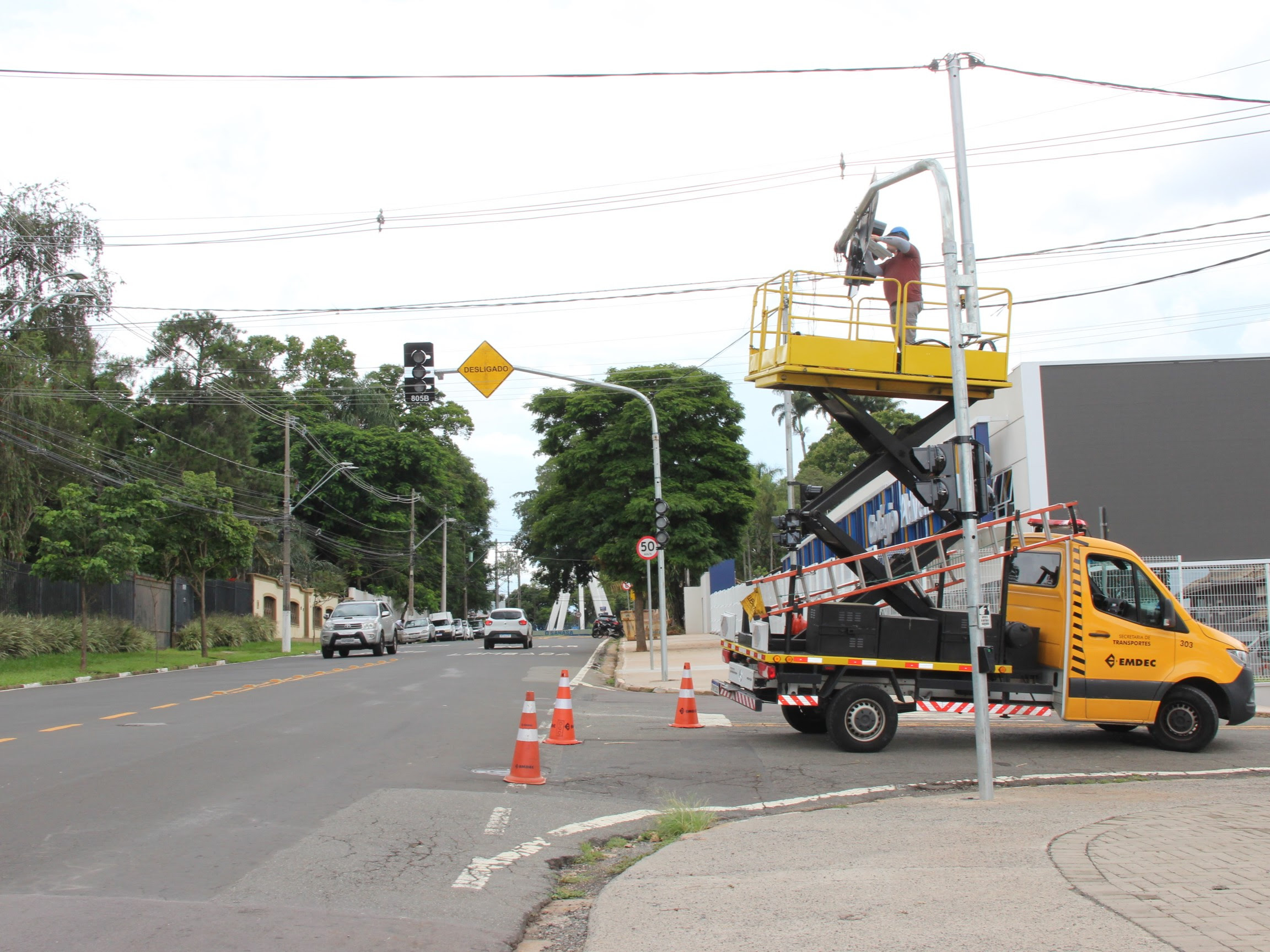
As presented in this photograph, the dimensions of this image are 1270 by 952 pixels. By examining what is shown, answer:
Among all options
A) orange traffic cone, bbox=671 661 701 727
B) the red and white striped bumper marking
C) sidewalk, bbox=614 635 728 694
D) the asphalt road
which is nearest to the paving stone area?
the asphalt road

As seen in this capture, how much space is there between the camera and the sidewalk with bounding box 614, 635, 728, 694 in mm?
21328

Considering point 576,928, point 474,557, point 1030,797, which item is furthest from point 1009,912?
point 474,557

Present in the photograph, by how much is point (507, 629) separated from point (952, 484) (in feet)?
116

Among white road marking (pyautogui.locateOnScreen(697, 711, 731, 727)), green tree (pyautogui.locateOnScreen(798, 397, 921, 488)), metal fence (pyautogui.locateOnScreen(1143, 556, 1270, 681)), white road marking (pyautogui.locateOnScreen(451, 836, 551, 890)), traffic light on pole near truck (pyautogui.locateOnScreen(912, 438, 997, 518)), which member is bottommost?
white road marking (pyautogui.locateOnScreen(697, 711, 731, 727))

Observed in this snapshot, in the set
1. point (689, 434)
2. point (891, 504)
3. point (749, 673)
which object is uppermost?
point (689, 434)

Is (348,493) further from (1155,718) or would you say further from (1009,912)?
(1009,912)

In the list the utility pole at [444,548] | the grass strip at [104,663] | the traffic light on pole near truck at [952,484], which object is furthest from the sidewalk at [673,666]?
the utility pole at [444,548]

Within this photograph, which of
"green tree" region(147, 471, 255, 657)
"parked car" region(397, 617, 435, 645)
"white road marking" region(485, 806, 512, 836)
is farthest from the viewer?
"parked car" region(397, 617, 435, 645)

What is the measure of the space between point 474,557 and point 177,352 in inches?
1720

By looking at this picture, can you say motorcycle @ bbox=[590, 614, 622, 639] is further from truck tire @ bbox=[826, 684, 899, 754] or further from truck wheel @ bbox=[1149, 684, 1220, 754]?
truck wheel @ bbox=[1149, 684, 1220, 754]

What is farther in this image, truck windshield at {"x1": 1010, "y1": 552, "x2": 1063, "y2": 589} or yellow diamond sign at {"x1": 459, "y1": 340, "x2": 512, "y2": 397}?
yellow diamond sign at {"x1": 459, "y1": 340, "x2": 512, "y2": 397}

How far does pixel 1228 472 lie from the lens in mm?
21859

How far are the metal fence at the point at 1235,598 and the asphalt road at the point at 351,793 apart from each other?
200 inches

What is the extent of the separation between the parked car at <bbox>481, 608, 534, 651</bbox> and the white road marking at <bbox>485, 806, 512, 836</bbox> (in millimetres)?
35006
